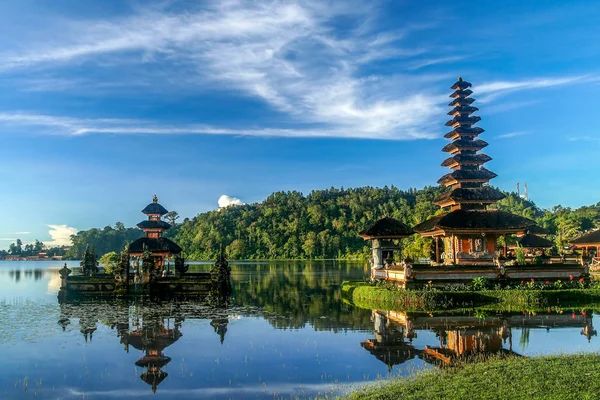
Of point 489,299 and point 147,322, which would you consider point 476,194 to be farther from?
point 147,322

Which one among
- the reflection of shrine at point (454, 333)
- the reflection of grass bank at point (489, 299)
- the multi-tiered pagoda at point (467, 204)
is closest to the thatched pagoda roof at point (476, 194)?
the multi-tiered pagoda at point (467, 204)

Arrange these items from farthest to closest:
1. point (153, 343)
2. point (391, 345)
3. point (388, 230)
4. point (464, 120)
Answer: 1. point (464, 120)
2. point (388, 230)
3. point (153, 343)
4. point (391, 345)

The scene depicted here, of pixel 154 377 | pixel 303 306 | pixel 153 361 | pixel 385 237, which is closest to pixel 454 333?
pixel 153 361

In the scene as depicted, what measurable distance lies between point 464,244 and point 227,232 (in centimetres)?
11392

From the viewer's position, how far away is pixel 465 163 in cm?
3919

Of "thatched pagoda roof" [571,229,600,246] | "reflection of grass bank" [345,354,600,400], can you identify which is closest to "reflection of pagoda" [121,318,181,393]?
"reflection of grass bank" [345,354,600,400]

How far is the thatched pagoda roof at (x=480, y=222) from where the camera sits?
3462 cm

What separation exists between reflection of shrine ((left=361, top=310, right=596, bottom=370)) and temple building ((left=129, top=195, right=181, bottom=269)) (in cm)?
2649

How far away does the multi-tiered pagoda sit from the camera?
35.0 meters

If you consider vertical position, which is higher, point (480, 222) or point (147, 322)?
point (480, 222)

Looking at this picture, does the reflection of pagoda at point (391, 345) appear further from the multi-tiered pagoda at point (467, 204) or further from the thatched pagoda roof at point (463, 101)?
the thatched pagoda roof at point (463, 101)

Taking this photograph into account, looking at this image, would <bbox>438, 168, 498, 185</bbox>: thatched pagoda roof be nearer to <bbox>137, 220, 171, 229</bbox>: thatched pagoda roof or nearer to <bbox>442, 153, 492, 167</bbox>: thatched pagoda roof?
<bbox>442, 153, 492, 167</bbox>: thatched pagoda roof

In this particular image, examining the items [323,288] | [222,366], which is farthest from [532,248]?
[222,366]

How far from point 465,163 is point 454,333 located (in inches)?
861
